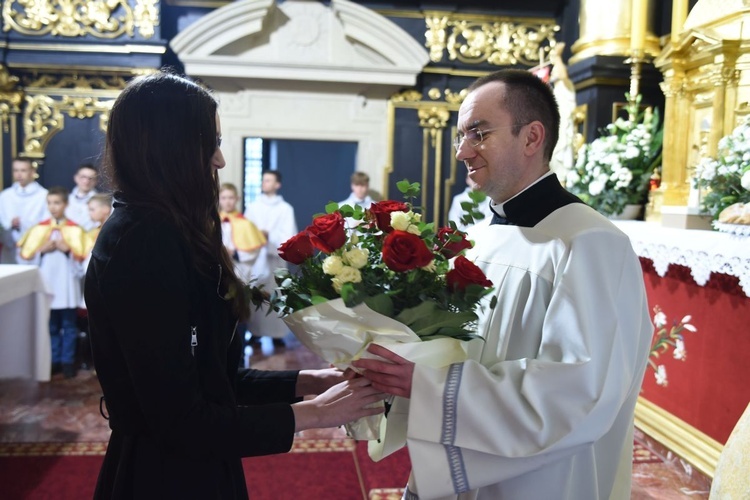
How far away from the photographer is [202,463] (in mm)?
→ 1494

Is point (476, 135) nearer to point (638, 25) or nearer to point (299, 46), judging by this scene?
point (638, 25)

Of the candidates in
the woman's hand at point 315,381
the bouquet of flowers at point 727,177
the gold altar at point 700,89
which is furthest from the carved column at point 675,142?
the woman's hand at point 315,381

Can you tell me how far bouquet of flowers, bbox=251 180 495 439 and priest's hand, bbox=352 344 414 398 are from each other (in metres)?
0.02

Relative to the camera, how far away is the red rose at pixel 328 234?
149 centimetres

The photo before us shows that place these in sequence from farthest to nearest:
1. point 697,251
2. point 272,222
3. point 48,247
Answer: point 272,222
point 48,247
point 697,251

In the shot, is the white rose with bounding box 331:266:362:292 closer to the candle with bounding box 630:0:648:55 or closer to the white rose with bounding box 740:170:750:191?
the white rose with bounding box 740:170:750:191

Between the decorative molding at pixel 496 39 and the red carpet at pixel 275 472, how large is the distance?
560cm

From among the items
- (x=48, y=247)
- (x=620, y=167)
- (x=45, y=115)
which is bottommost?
(x=48, y=247)

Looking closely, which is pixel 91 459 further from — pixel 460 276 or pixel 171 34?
pixel 171 34

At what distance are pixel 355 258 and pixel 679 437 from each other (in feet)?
11.2

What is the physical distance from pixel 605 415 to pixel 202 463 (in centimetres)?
93

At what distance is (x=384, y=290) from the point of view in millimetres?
1491

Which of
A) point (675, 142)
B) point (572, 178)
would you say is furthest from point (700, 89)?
point (572, 178)

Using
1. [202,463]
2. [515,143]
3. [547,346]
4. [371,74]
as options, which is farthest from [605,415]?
[371,74]
